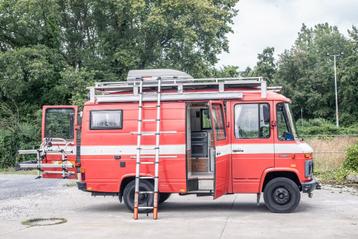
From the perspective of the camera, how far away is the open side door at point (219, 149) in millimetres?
11188

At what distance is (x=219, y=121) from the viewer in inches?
459

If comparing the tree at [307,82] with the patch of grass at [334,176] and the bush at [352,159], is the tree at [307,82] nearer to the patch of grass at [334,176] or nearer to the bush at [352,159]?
the patch of grass at [334,176]

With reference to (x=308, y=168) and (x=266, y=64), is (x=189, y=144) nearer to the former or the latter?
(x=308, y=168)

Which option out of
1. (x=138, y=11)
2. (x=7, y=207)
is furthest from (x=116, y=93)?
(x=138, y=11)

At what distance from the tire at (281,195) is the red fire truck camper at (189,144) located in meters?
0.02

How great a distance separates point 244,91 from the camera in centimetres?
1212

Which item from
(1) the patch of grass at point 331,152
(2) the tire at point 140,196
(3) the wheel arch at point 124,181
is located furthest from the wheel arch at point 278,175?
(1) the patch of grass at point 331,152

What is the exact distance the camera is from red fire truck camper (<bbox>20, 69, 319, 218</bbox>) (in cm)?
1167

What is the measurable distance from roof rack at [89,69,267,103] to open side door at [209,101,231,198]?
459 mm

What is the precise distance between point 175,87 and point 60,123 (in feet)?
12.5

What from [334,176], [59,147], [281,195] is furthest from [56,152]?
[334,176]

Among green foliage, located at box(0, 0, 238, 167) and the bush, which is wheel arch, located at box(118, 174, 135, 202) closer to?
the bush

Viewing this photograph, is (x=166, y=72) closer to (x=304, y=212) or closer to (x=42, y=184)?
(x=304, y=212)

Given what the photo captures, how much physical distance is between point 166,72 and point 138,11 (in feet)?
59.2
